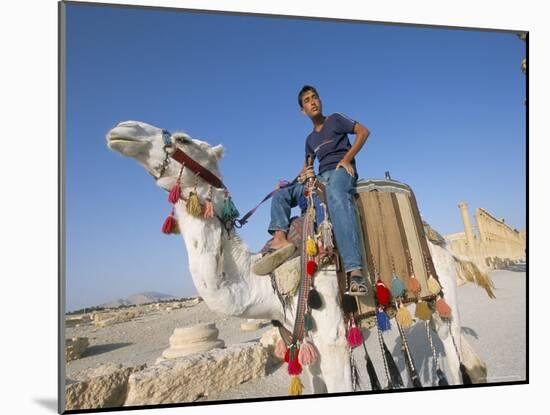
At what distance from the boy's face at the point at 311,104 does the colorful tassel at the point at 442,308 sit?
180 cm

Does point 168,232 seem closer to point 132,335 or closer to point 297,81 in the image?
point 297,81

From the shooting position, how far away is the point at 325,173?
3.86 metres

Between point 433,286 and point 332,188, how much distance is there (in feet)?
3.86

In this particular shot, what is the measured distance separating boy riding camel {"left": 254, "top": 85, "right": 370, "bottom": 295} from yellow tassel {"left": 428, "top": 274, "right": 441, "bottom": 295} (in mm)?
750

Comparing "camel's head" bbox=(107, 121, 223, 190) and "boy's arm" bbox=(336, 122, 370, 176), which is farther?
"boy's arm" bbox=(336, 122, 370, 176)

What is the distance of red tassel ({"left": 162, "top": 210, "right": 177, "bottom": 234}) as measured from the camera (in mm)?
3311

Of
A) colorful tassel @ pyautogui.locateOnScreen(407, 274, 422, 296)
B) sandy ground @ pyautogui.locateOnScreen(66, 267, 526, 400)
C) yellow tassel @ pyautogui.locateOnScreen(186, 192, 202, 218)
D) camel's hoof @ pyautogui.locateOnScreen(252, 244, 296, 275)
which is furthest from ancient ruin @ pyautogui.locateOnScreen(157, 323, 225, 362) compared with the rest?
colorful tassel @ pyautogui.locateOnScreen(407, 274, 422, 296)

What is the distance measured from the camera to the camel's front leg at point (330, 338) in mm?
3408

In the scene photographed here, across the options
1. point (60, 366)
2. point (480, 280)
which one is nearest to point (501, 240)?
point (480, 280)

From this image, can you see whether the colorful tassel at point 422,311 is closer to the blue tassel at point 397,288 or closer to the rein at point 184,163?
the blue tassel at point 397,288

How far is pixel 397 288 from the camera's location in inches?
150

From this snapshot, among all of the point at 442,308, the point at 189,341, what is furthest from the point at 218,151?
the point at 189,341

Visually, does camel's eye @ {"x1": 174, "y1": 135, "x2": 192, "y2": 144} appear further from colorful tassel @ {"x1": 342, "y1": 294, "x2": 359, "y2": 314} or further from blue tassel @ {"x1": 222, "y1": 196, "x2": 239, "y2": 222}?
colorful tassel @ {"x1": 342, "y1": 294, "x2": 359, "y2": 314}

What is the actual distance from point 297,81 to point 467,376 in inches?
117
